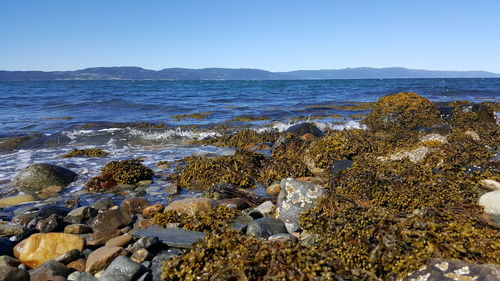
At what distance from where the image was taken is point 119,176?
827cm

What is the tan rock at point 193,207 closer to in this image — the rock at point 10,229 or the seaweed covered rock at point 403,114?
the rock at point 10,229

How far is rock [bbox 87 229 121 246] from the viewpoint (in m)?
5.00

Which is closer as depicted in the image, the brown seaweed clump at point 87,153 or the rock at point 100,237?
the rock at point 100,237

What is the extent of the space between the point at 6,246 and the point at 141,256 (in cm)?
176

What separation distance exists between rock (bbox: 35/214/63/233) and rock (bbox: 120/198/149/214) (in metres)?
1.05

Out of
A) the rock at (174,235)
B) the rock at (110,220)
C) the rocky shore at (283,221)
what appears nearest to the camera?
the rocky shore at (283,221)

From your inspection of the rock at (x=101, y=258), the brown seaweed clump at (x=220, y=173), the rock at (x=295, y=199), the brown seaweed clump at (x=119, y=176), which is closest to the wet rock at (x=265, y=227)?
the rock at (x=295, y=199)

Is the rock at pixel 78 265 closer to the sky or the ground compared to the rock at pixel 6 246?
closer to the ground

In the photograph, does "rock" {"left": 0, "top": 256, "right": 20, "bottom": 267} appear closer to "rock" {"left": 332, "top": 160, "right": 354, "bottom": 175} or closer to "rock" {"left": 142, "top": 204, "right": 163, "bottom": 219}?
"rock" {"left": 142, "top": 204, "right": 163, "bottom": 219}

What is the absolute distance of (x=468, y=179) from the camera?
6.68m

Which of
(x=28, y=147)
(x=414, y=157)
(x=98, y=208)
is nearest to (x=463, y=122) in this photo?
(x=414, y=157)

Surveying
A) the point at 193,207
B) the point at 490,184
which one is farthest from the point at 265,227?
the point at 490,184

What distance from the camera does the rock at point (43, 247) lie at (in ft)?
14.7

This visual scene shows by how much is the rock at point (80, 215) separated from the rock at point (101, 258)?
1.69m
